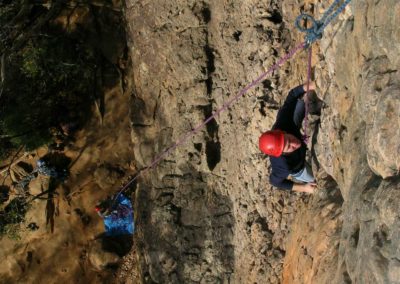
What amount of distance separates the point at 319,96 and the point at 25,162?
680 centimetres

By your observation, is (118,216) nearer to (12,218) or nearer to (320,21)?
(12,218)

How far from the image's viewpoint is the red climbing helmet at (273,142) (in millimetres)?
3875

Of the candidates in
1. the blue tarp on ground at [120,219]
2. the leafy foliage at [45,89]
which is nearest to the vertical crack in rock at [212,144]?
the blue tarp on ground at [120,219]

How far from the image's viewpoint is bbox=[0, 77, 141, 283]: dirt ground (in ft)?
28.9

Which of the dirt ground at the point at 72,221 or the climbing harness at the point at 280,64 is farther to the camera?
the dirt ground at the point at 72,221

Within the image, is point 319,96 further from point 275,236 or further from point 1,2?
point 1,2

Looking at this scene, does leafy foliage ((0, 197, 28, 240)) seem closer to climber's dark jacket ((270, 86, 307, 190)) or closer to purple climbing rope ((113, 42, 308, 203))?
purple climbing rope ((113, 42, 308, 203))

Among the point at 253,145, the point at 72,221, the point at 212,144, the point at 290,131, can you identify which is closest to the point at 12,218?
the point at 72,221

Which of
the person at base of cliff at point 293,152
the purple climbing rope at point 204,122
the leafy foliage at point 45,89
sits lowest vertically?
the person at base of cliff at point 293,152

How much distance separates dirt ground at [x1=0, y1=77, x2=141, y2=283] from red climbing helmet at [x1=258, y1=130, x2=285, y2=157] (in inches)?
211

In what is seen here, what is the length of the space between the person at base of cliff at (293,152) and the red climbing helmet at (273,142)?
80mm

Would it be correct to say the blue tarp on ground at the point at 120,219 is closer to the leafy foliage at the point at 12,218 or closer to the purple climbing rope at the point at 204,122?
the purple climbing rope at the point at 204,122

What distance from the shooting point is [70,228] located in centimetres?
890

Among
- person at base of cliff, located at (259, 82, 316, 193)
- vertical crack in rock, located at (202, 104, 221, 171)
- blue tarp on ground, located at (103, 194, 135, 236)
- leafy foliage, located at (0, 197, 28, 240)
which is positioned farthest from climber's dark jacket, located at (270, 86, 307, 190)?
leafy foliage, located at (0, 197, 28, 240)
